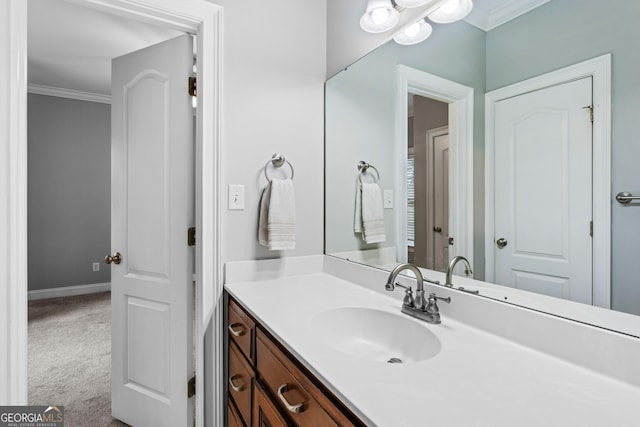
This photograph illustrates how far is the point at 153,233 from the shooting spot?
1.57 meters

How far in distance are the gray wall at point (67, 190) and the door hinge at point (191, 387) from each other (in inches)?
132

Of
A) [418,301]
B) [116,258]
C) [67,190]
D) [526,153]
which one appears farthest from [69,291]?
[526,153]

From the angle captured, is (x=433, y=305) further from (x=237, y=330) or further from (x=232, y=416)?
(x=232, y=416)

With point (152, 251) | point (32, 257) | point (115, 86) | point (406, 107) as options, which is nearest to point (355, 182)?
point (406, 107)

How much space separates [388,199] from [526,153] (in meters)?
0.61

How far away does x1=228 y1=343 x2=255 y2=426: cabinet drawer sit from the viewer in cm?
109

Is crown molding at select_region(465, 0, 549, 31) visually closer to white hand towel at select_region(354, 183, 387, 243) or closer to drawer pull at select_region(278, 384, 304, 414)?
white hand towel at select_region(354, 183, 387, 243)

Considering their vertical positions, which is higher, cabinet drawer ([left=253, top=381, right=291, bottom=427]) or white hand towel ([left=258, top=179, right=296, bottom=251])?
white hand towel ([left=258, top=179, right=296, bottom=251])

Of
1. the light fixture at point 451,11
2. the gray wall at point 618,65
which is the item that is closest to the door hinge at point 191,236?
the light fixture at point 451,11

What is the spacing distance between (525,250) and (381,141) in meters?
0.79

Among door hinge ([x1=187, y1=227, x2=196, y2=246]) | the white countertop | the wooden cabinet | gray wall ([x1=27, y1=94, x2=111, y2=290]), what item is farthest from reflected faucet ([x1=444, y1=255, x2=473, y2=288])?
gray wall ([x1=27, y1=94, x2=111, y2=290])

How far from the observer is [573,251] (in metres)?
0.79

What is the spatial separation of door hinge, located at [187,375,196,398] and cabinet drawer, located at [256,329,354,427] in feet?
2.42

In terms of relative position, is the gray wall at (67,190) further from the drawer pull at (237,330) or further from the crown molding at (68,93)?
the drawer pull at (237,330)
